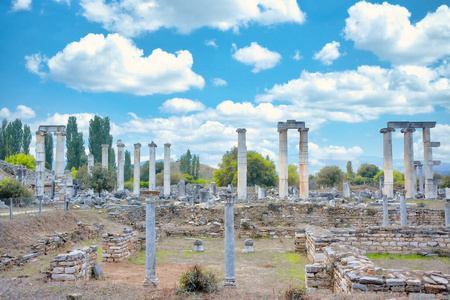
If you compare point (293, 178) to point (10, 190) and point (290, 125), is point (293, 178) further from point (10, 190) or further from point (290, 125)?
point (10, 190)

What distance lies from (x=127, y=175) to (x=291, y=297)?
69754 mm

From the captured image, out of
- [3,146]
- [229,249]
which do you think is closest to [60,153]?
[229,249]

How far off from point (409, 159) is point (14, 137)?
58.4 meters

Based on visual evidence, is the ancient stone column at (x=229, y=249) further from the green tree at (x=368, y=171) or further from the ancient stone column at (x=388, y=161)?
the green tree at (x=368, y=171)

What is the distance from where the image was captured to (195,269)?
9.16 metres

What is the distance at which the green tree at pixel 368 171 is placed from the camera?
86.3m

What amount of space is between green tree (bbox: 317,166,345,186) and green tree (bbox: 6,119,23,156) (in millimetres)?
51694

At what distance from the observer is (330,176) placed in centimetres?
6431

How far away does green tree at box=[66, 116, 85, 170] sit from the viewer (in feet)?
197

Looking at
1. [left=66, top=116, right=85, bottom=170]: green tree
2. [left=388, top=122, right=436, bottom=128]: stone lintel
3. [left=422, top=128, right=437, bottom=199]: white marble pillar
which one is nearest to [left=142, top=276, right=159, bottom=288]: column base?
[left=388, top=122, right=436, bottom=128]: stone lintel

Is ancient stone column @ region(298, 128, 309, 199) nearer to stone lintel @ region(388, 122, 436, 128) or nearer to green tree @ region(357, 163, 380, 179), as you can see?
stone lintel @ region(388, 122, 436, 128)

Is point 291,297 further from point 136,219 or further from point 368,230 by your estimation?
point 136,219

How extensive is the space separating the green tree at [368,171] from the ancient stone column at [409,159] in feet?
178

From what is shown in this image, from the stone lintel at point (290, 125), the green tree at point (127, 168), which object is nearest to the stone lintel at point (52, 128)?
the stone lintel at point (290, 125)
